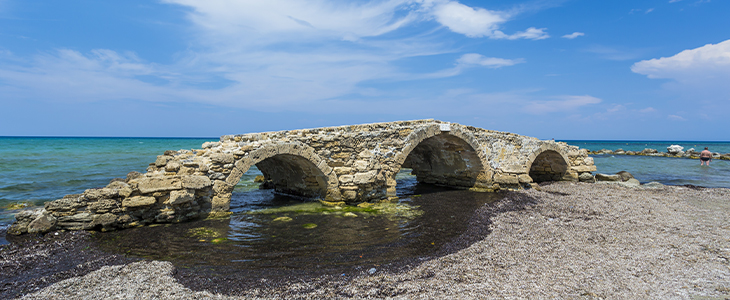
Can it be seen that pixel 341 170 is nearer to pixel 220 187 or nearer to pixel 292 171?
pixel 292 171

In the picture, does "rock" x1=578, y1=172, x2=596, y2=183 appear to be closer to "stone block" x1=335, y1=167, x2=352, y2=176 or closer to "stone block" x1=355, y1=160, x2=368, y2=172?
"stone block" x1=355, y1=160, x2=368, y2=172

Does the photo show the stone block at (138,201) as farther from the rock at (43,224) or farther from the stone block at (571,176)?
the stone block at (571,176)

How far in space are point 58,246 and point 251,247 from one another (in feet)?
11.2

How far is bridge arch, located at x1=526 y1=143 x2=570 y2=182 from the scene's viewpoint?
15845 millimetres

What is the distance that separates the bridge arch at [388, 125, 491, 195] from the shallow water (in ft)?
7.92

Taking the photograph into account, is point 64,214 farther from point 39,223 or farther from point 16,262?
point 16,262

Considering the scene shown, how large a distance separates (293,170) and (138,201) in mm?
5029

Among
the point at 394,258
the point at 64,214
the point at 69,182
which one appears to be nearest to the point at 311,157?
the point at 394,258

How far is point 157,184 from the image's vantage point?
7660 millimetres

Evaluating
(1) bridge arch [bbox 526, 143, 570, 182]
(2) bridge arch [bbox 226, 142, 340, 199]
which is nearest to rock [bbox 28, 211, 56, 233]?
(2) bridge arch [bbox 226, 142, 340, 199]

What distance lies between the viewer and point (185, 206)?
814cm

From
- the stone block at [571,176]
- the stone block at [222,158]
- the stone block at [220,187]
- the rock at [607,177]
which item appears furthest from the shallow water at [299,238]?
the rock at [607,177]

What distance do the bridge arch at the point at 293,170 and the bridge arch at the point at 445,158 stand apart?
2.25 metres

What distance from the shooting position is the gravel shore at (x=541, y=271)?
4.32 m
